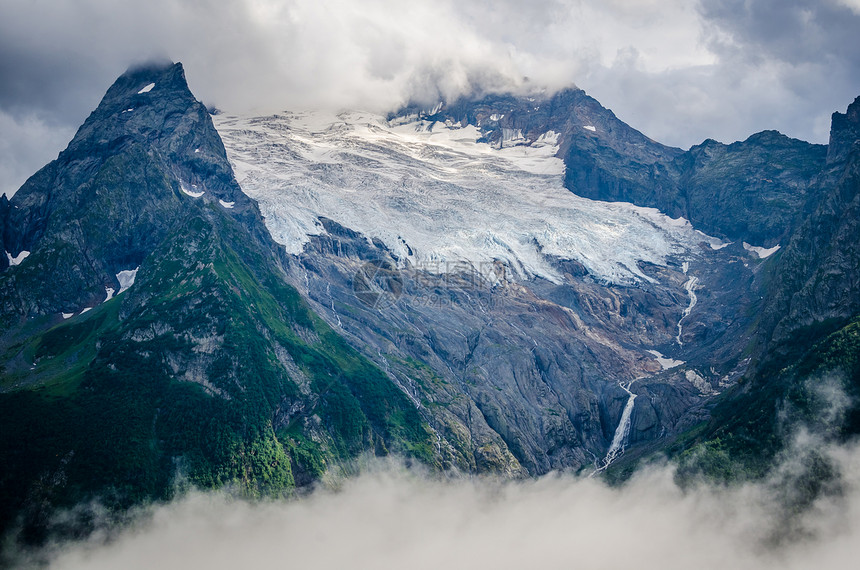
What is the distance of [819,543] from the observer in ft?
492

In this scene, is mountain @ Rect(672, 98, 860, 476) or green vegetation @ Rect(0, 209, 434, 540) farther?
mountain @ Rect(672, 98, 860, 476)

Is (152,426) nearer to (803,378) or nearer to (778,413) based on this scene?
(778,413)

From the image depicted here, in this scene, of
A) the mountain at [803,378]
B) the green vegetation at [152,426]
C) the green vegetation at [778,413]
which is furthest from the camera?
the mountain at [803,378]

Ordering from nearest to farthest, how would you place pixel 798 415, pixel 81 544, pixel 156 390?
pixel 81 544, pixel 798 415, pixel 156 390

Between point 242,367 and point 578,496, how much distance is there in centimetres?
9079

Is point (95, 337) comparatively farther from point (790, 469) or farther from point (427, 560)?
point (790, 469)

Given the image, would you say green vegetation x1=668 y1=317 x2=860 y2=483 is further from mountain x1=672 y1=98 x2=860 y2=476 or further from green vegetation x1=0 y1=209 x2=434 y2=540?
green vegetation x1=0 y1=209 x2=434 y2=540

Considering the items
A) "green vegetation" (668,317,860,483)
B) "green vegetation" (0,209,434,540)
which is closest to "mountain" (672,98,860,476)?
"green vegetation" (668,317,860,483)

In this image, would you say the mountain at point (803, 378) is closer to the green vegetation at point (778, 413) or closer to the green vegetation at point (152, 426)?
the green vegetation at point (778, 413)

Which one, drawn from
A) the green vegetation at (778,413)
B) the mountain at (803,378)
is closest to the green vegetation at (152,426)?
the green vegetation at (778,413)

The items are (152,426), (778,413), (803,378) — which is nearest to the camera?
(778,413)

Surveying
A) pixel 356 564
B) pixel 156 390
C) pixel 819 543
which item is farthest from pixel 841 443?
pixel 156 390

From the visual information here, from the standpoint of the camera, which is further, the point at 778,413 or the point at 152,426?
the point at 152,426

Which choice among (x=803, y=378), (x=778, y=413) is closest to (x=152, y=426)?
(x=778, y=413)
